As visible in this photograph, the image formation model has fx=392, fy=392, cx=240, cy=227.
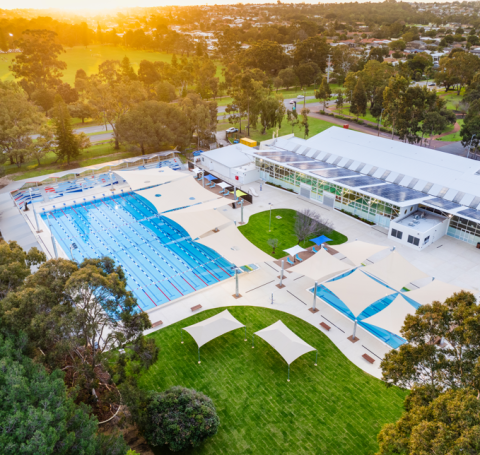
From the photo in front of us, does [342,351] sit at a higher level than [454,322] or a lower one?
lower

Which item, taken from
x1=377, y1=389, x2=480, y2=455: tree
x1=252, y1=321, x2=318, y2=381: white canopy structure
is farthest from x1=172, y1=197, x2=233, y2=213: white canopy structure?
x1=377, y1=389, x2=480, y2=455: tree

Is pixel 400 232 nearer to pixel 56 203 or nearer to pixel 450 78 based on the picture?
pixel 56 203

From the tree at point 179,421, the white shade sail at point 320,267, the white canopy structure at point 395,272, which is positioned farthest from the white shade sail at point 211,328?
the white canopy structure at point 395,272

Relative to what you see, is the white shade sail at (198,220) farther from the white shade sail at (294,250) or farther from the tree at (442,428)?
the tree at (442,428)

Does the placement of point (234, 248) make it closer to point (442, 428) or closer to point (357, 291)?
point (357, 291)

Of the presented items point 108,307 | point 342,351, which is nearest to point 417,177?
point 342,351
